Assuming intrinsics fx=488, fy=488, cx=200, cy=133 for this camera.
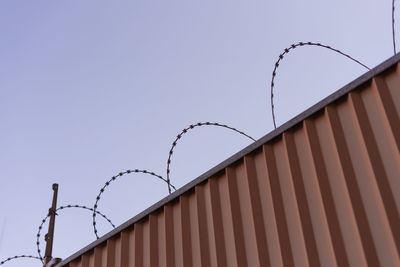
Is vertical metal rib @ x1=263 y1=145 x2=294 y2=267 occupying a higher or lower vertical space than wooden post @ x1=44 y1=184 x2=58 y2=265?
lower

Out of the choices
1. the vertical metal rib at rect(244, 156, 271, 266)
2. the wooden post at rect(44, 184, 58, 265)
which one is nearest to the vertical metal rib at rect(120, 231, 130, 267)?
the vertical metal rib at rect(244, 156, 271, 266)

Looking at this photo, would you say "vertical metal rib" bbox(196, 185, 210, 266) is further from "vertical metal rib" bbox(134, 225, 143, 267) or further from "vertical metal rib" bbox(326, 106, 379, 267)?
"vertical metal rib" bbox(326, 106, 379, 267)

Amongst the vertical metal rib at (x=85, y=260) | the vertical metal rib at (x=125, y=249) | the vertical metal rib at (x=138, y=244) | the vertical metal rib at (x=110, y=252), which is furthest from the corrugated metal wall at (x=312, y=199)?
the vertical metal rib at (x=85, y=260)

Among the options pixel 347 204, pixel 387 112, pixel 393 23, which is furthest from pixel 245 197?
pixel 393 23

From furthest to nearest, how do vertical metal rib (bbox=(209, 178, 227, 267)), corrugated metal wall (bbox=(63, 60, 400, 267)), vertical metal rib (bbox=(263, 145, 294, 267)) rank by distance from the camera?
vertical metal rib (bbox=(209, 178, 227, 267)), vertical metal rib (bbox=(263, 145, 294, 267)), corrugated metal wall (bbox=(63, 60, 400, 267))

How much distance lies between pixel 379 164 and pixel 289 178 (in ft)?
2.36

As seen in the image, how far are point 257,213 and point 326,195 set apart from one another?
63cm

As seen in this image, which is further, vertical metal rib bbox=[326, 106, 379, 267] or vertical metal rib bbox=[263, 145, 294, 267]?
vertical metal rib bbox=[263, 145, 294, 267]

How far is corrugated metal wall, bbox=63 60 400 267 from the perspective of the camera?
9.95ft

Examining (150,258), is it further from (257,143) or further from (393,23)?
(393,23)

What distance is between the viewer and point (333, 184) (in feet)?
10.9

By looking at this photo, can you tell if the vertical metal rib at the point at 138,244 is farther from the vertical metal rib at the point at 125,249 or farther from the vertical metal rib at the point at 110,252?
the vertical metal rib at the point at 110,252

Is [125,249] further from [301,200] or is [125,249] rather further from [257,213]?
[301,200]

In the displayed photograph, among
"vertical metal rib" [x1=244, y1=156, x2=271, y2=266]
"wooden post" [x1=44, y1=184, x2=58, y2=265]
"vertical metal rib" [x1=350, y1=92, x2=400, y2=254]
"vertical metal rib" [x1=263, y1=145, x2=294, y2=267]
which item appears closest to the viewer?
"vertical metal rib" [x1=350, y1=92, x2=400, y2=254]
